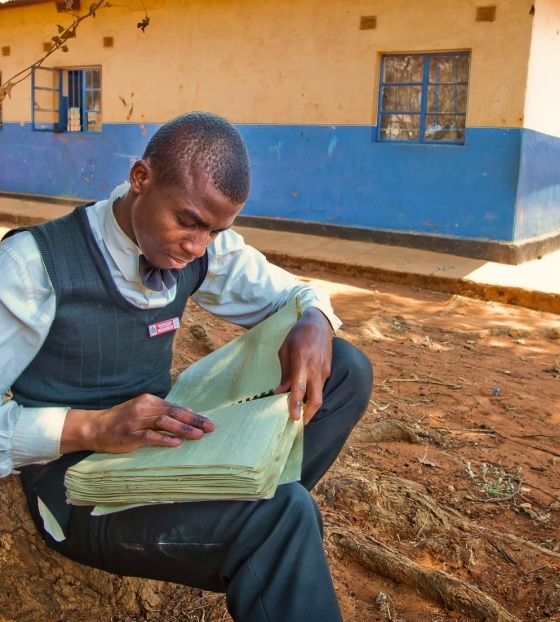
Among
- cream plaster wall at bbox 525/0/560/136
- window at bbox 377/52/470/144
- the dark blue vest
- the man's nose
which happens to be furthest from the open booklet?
window at bbox 377/52/470/144

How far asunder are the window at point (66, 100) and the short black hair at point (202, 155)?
10421mm

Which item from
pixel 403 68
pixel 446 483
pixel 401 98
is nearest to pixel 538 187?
pixel 401 98

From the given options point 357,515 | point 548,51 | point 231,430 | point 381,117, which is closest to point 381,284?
point 381,117

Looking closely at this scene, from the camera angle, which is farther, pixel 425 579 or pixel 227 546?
pixel 425 579

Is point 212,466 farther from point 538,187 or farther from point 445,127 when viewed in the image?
point 538,187

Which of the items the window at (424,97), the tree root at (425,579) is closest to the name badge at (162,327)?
the tree root at (425,579)

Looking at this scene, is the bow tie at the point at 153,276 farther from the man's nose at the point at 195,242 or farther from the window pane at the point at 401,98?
the window pane at the point at 401,98

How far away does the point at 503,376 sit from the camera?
4.37 meters

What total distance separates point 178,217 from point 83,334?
13.7 inches

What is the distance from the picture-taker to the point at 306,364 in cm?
173

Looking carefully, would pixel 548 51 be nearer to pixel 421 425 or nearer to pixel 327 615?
pixel 421 425

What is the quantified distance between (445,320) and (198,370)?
4.09 metres

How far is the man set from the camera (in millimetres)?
1408

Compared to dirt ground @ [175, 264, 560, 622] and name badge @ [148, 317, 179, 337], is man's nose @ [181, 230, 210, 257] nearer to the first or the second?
name badge @ [148, 317, 179, 337]
